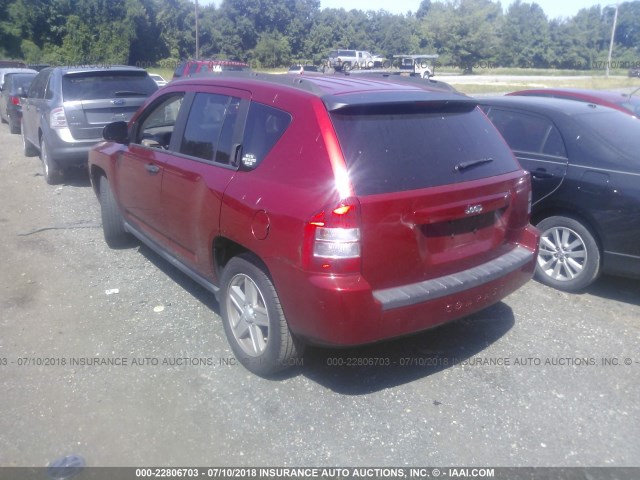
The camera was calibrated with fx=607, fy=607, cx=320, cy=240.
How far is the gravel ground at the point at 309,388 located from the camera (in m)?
3.24

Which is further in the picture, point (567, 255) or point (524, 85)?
point (524, 85)

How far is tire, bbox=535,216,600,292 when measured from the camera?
5.22 m

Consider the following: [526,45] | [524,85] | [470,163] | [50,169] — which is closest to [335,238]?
[470,163]

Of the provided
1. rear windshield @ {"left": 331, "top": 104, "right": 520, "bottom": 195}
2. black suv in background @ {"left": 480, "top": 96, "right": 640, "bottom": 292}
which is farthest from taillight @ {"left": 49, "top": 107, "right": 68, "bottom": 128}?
rear windshield @ {"left": 331, "top": 104, "right": 520, "bottom": 195}

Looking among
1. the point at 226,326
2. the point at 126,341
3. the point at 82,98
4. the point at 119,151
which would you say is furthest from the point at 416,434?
the point at 82,98

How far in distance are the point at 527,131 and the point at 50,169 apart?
6.93m

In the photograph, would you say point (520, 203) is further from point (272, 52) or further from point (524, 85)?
point (272, 52)

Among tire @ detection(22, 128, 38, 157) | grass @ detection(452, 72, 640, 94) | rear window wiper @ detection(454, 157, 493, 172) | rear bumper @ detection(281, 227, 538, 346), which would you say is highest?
grass @ detection(452, 72, 640, 94)

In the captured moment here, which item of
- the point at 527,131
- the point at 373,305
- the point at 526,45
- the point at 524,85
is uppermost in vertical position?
the point at 526,45

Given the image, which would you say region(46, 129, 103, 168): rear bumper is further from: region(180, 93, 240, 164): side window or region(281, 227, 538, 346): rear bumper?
region(281, 227, 538, 346): rear bumper

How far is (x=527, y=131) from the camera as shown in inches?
231

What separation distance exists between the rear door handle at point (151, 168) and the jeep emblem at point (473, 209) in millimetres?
2476

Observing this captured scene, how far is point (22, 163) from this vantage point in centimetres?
1132

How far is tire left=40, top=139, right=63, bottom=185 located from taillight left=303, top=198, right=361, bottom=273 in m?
7.03
